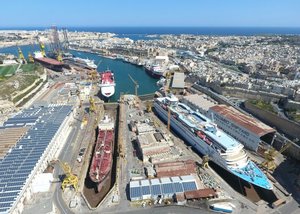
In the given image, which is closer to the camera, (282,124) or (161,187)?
(161,187)

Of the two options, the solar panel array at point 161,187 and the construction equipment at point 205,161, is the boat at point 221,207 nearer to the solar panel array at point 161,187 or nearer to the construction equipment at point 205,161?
the solar panel array at point 161,187

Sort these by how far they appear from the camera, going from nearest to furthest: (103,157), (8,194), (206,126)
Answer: (8,194)
(103,157)
(206,126)

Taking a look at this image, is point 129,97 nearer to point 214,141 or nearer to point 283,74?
point 214,141

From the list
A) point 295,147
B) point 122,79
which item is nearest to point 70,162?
point 295,147

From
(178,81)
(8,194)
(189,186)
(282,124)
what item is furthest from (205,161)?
(178,81)

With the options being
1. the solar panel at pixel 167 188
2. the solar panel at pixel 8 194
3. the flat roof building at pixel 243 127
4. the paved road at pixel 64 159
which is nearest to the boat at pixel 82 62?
the paved road at pixel 64 159

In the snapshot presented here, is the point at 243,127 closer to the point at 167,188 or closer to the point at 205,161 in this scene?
the point at 205,161
